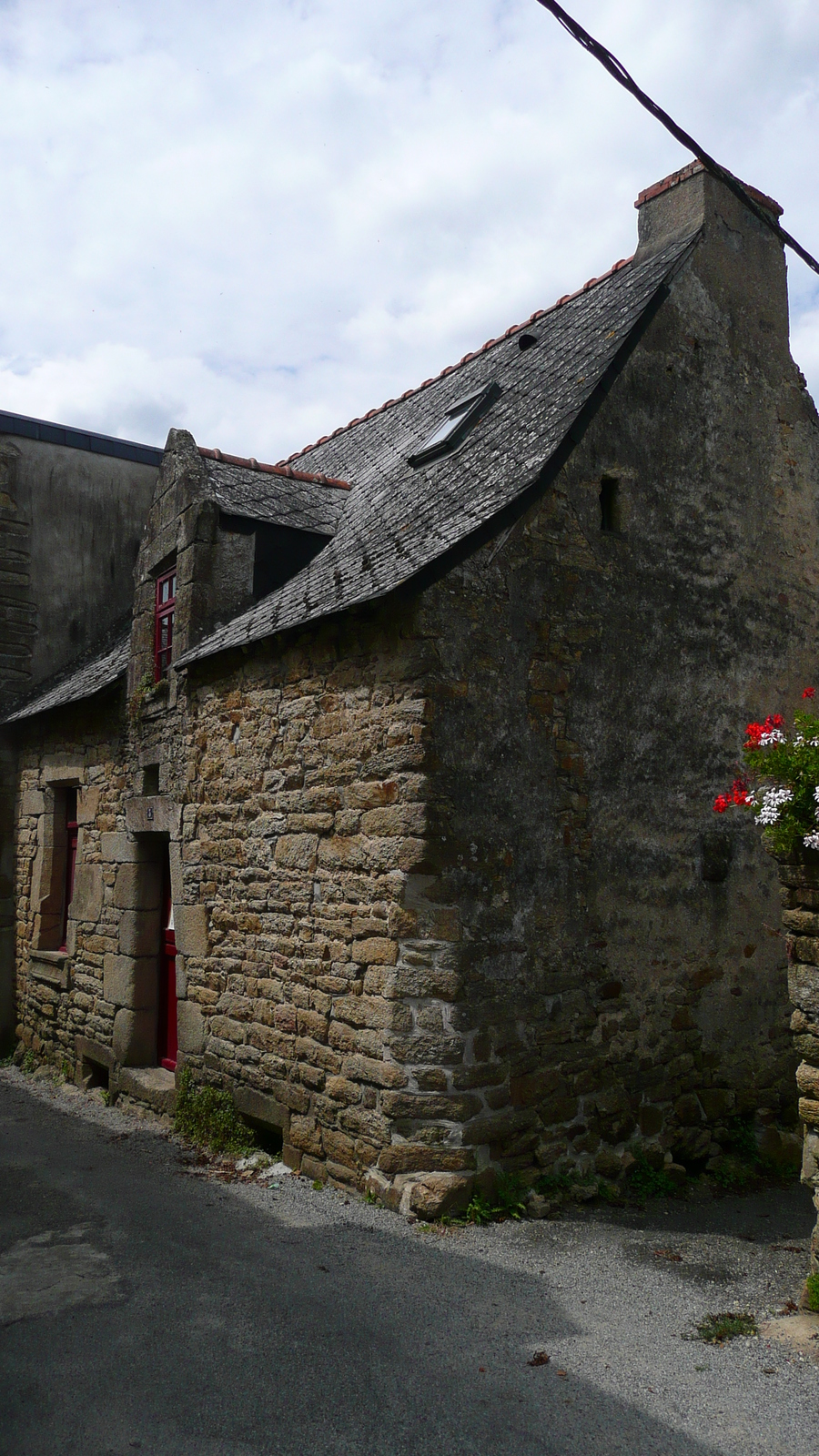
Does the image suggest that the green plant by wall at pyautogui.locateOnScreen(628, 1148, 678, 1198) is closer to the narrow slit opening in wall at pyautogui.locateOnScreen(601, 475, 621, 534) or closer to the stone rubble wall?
the stone rubble wall

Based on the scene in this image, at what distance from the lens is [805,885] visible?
4148 millimetres

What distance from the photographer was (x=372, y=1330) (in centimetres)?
406

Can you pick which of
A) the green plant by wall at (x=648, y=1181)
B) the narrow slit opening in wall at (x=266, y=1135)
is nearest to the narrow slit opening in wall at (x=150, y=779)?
the narrow slit opening in wall at (x=266, y=1135)

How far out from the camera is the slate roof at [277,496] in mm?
7699

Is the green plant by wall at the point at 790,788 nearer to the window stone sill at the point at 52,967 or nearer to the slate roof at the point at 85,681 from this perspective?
the slate roof at the point at 85,681

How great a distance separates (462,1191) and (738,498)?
17.3 ft

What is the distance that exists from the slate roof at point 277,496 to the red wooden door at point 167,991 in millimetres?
3351

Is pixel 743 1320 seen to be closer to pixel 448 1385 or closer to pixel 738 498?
pixel 448 1385

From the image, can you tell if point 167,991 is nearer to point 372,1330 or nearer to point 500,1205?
point 500,1205

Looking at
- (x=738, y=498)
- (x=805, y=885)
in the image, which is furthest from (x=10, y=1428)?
(x=738, y=498)

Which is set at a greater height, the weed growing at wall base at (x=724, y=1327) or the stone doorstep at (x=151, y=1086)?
the stone doorstep at (x=151, y=1086)

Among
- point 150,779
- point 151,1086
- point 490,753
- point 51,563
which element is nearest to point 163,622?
point 150,779

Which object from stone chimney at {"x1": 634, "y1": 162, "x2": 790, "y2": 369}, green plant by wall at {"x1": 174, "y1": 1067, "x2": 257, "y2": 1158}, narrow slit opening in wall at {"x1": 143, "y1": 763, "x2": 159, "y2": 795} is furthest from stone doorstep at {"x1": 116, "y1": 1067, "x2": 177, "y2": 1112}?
stone chimney at {"x1": 634, "y1": 162, "x2": 790, "y2": 369}

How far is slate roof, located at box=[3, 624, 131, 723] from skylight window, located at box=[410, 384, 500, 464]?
3.24 metres
